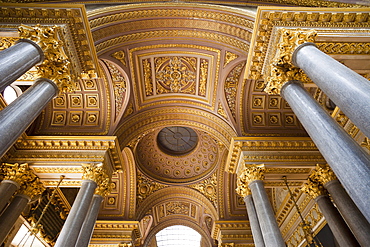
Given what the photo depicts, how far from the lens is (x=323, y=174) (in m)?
7.41

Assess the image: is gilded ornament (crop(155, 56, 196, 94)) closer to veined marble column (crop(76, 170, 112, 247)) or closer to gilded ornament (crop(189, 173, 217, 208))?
veined marble column (crop(76, 170, 112, 247))

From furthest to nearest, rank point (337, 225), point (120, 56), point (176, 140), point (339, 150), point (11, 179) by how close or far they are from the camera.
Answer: point (176, 140) < point (120, 56) < point (11, 179) < point (337, 225) < point (339, 150)

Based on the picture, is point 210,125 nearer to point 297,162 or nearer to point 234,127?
point 234,127

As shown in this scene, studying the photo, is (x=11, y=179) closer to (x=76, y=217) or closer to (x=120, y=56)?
(x=76, y=217)

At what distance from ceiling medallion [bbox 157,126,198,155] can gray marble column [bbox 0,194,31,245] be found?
→ 779 cm

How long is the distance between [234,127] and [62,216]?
Answer: 321 inches

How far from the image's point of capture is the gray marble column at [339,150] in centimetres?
287

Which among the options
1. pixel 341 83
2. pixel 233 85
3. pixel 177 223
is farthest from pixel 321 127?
pixel 177 223

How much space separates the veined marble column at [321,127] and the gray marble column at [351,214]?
311 centimetres

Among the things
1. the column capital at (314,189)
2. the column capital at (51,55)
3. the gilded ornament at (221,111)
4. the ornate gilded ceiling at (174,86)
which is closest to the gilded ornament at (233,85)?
the ornate gilded ceiling at (174,86)

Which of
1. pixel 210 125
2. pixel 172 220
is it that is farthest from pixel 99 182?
pixel 172 220

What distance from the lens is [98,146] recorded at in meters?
8.08

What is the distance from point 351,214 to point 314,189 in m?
1.63

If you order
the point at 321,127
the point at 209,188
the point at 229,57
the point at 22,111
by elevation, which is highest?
the point at 209,188
